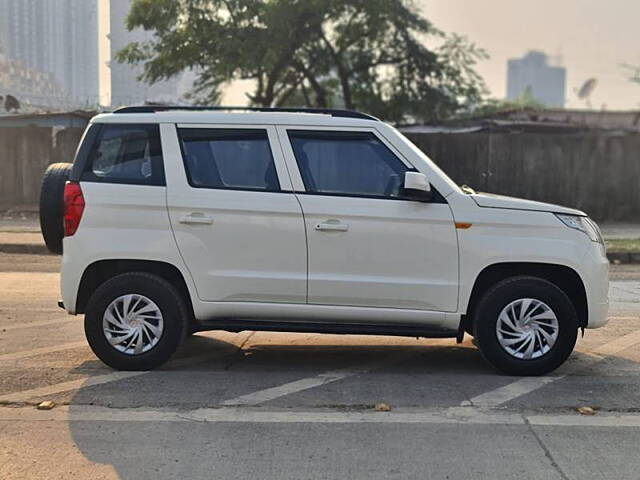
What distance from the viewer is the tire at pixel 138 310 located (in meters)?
5.43

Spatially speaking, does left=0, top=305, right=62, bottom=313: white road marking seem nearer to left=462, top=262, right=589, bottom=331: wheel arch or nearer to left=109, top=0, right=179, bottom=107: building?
left=462, top=262, right=589, bottom=331: wheel arch

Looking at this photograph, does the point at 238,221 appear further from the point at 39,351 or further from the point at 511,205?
the point at 39,351

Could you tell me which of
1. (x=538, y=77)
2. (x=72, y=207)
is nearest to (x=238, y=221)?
(x=72, y=207)

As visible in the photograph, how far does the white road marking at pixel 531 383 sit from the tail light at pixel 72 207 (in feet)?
10.4

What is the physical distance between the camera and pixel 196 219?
17.6 ft

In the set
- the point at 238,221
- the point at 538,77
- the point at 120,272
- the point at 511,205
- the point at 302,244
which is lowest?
the point at 120,272

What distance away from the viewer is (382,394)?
200 inches

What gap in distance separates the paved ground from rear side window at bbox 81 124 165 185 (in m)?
1.53

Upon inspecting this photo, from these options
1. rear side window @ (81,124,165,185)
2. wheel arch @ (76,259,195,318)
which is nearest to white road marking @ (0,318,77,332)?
wheel arch @ (76,259,195,318)

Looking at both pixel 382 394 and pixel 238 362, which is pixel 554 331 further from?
pixel 238 362

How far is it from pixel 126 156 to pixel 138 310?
3.99 ft

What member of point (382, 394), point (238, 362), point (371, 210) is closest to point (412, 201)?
point (371, 210)

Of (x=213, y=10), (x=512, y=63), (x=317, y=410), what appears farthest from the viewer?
(x=512, y=63)

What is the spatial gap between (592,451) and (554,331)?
4.73 feet
